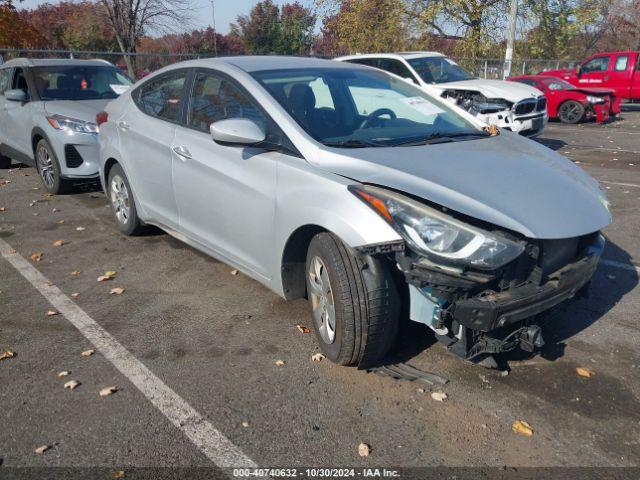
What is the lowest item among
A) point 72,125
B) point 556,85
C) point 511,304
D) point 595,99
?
point 595,99

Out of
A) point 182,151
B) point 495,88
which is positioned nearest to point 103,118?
point 182,151

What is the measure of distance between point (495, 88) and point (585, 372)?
9103 mm

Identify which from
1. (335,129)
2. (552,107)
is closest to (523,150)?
(335,129)

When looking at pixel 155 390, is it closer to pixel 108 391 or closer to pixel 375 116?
pixel 108 391

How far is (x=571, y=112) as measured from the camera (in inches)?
663

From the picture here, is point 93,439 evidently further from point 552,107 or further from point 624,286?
point 552,107

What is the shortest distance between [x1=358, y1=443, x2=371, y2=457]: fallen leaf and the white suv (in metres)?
Answer: 8.74

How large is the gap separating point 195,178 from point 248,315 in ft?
3.54

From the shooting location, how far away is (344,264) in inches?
126

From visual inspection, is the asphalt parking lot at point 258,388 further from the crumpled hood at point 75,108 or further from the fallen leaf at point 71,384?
the crumpled hood at point 75,108

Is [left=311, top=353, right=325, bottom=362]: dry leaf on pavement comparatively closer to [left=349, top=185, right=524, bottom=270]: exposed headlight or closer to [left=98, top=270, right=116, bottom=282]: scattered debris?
[left=349, top=185, right=524, bottom=270]: exposed headlight

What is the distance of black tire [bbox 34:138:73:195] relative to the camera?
303 inches

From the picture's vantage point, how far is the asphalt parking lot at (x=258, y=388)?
2830 millimetres

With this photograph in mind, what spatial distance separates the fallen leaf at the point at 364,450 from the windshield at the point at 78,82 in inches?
282
